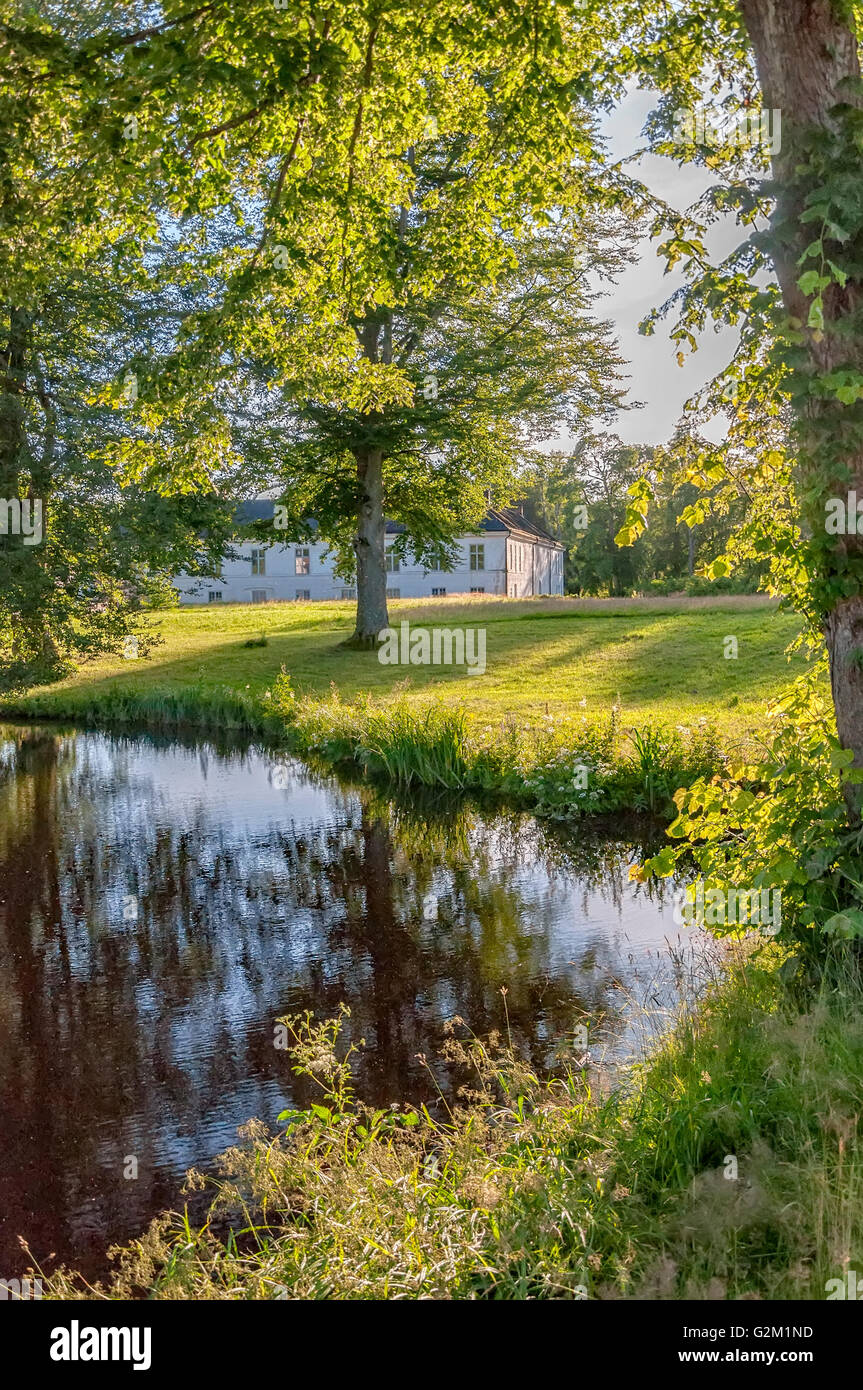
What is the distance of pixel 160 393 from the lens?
734 cm

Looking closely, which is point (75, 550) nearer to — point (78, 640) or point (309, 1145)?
point (78, 640)

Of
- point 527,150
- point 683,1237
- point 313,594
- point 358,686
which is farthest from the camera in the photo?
point 313,594

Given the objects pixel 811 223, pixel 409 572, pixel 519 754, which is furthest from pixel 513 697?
pixel 409 572

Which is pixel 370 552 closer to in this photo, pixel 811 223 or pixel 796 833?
pixel 796 833

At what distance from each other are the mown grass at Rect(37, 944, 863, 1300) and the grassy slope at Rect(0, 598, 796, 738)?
301 inches

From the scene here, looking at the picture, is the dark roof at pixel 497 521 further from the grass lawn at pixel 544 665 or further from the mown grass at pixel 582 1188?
the mown grass at pixel 582 1188

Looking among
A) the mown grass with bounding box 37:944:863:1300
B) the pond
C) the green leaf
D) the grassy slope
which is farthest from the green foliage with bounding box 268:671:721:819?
the green leaf

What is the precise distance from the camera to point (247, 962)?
27.5ft

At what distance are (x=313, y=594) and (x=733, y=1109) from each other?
54.9 meters

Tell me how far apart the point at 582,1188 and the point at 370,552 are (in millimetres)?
22669

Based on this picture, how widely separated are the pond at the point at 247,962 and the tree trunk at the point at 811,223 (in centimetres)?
335

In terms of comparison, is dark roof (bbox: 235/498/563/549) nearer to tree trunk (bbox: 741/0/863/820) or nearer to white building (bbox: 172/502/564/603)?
white building (bbox: 172/502/564/603)

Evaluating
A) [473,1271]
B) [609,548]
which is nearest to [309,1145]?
[473,1271]

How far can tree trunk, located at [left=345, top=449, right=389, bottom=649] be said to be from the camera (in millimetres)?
25172
